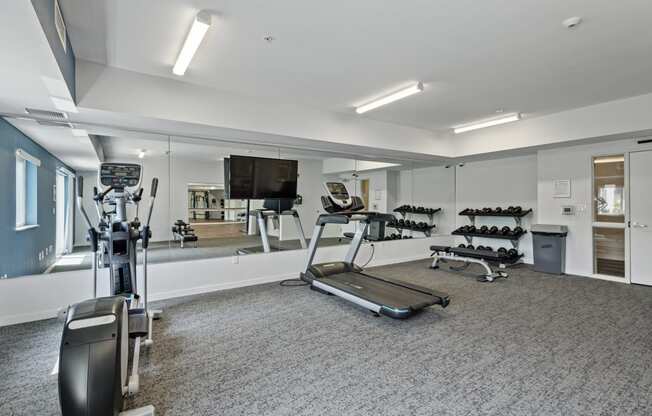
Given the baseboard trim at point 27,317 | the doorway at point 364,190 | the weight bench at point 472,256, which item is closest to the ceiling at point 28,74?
the baseboard trim at point 27,317

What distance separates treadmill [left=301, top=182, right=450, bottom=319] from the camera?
135 inches

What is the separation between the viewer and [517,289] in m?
4.64

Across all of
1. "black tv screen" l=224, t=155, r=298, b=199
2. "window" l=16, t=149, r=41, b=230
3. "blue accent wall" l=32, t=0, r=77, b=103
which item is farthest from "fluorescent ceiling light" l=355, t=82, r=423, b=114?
"window" l=16, t=149, r=41, b=230

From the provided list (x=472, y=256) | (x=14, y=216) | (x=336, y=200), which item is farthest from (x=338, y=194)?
(x=14, y=216)

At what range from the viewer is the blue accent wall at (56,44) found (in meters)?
1.86

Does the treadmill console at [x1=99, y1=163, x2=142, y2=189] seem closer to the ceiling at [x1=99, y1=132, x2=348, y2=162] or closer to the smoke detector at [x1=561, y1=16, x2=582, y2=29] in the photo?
the ceiling at [x1=99, y1=132, x2=348, y2=162]

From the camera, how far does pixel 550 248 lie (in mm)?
5656

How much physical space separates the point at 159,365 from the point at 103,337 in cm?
92

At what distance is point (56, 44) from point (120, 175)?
137cm

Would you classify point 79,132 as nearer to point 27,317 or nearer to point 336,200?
point 27,317

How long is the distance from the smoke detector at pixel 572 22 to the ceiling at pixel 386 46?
5 cm

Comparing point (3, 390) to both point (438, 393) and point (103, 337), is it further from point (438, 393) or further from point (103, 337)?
point (438, 393)

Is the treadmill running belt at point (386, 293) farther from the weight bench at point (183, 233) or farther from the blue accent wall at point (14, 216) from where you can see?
the blue accent wall at point (14, 216)

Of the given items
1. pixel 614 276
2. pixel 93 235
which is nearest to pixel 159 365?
pixel 93 235
